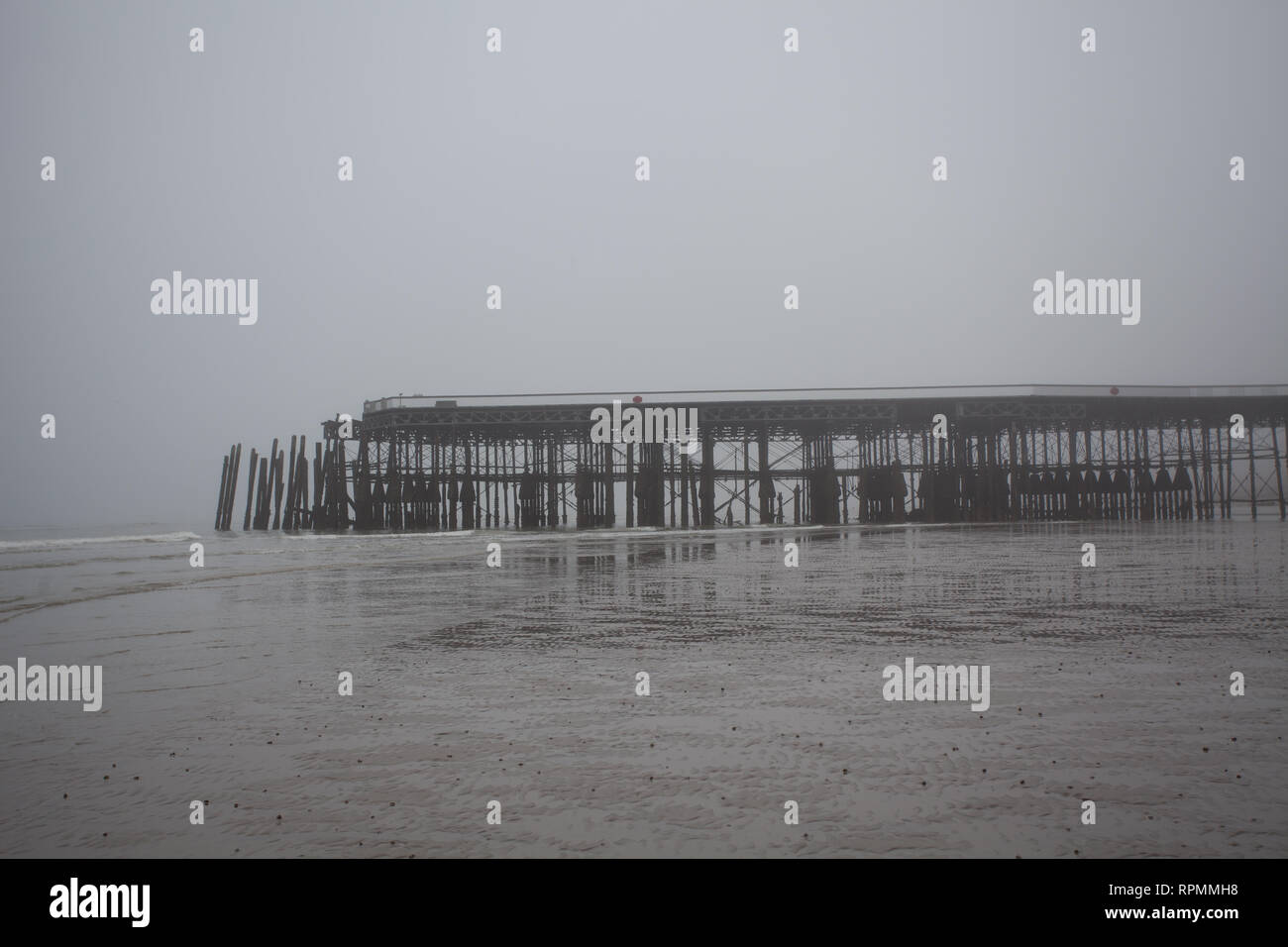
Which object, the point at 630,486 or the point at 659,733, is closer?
the point at 659,733

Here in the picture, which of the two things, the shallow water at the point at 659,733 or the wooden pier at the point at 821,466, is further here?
the wooden pier at the point at 821,466

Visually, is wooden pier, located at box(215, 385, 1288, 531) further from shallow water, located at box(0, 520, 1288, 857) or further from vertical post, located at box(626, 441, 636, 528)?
shallow water, located at box(0, 520, 1288, 857)

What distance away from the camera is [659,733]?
3732 millimetres

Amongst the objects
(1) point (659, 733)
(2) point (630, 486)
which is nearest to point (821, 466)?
(2) point (630, 486)

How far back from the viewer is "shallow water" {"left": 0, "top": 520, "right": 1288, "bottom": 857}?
2.63 metres

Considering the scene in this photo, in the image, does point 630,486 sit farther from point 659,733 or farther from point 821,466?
point 659,733

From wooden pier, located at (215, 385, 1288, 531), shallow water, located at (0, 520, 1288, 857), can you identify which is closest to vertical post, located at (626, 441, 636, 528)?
wooden pier, located at (215, 385, 1288, 531)

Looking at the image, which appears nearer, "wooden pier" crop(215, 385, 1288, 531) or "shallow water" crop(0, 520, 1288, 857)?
"shallow water" crop(0, 520, 1288, 857)

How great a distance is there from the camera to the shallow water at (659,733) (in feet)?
8.64

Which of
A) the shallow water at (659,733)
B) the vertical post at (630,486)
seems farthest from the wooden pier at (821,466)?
the shallow water at (659,733)

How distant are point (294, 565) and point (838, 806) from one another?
15.7 m

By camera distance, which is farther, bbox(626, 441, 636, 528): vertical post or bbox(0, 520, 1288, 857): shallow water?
bbox(626, 441, 636, 528): vertical post

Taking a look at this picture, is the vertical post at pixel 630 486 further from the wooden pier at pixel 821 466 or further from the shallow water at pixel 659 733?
the shallow water at pixel 659 733
